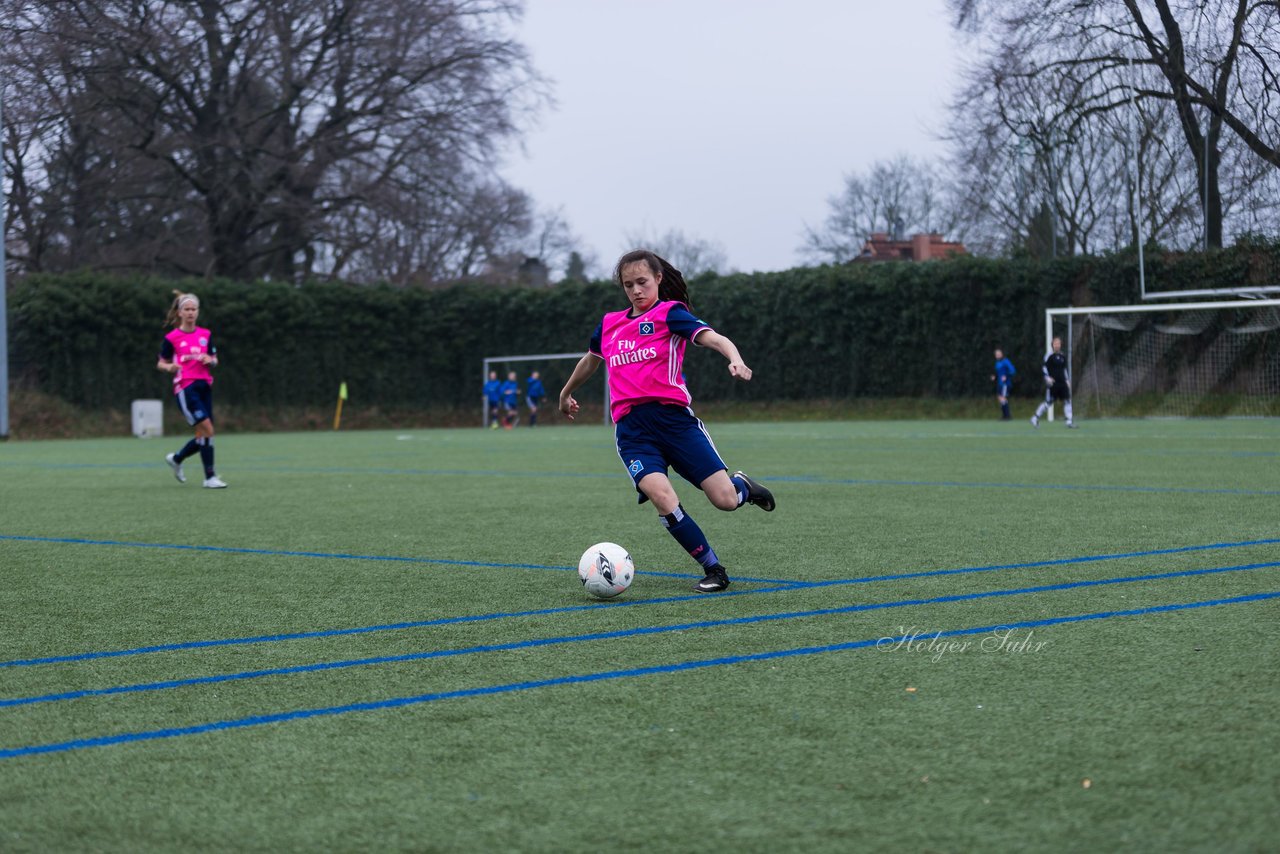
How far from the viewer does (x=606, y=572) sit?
6.01 m

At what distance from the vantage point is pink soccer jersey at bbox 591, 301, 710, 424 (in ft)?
22.3

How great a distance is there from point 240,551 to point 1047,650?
5.32 m

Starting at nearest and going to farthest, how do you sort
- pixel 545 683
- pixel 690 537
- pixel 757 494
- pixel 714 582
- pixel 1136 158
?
pixel 545 683
pixel 714 582
pixel 690 537
pixel 757 494
pixel 1136 158

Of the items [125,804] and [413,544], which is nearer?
[125,804]

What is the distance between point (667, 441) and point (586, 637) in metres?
1.83

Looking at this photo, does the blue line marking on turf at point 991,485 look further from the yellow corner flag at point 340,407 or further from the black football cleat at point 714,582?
the yellow corner flag at point 340,407

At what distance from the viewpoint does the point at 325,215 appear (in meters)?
41.9

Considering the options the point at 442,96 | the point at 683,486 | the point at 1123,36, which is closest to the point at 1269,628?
the point at 683,486

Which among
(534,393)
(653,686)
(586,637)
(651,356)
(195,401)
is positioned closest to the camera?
(653,686)

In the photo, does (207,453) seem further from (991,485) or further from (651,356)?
(651,356)

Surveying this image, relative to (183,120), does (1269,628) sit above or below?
below

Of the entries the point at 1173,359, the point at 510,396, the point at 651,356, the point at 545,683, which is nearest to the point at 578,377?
the point at 651,356

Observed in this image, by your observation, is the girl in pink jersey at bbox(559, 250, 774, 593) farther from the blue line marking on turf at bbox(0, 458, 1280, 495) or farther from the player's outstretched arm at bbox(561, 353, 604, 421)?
the blue line marking on turf at bbox(0, 458, 1280, 495)

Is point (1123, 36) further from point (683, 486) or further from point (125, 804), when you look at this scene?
point (125, 804)
